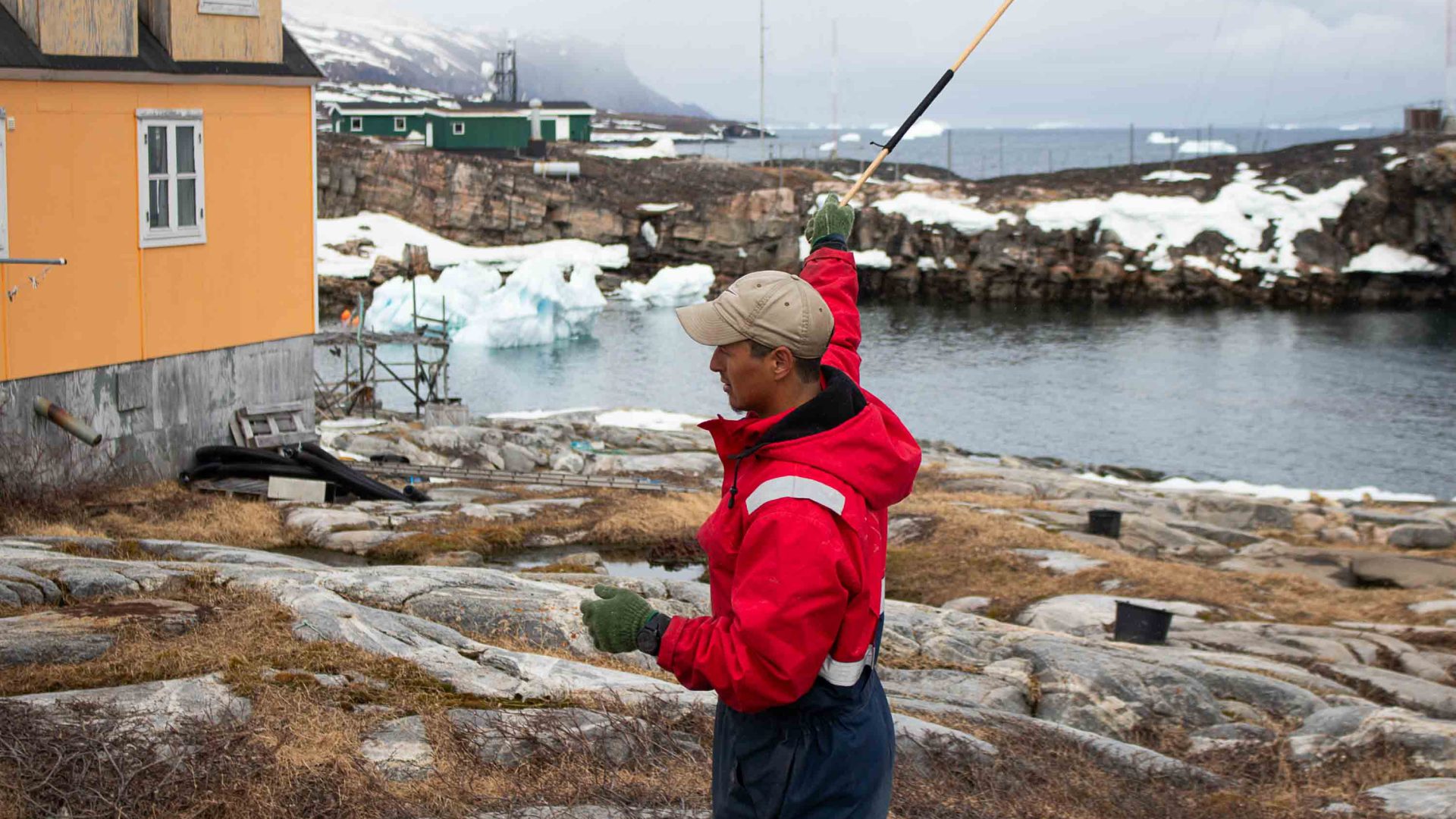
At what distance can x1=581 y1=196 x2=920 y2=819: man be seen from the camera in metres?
3.31

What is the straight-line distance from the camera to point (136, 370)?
1576cm

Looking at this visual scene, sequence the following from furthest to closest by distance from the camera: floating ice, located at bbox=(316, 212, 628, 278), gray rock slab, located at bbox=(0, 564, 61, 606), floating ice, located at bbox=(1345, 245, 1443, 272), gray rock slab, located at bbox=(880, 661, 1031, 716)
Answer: floating ice, located at bbox=(1345, 245, 1443, 272)
floating ice, located at bbox=(316, 212, 628, 278)
gray rock slab, located at bbox=(880, 661, 1031, 716)
gray rock slab, located at bbox=(0, 564, 61, 606)

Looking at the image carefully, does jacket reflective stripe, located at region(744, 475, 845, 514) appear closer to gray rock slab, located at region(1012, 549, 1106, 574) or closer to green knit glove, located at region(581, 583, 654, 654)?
green knit glove, located at region(581, 583, 654, 654)

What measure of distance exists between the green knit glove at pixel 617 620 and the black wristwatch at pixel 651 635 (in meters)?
0.01

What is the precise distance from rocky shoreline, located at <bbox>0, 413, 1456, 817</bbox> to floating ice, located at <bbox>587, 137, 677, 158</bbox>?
66683 mm

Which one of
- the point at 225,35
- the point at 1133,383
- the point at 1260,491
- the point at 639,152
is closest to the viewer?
the point at 225,35

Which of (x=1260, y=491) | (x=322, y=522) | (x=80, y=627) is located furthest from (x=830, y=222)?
(x=1260, y=491)

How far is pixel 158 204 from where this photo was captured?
1581 cm

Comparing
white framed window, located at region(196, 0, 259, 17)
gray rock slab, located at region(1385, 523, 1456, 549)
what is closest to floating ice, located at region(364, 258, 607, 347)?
white framed window, located at region(196, 0, 259, 17)

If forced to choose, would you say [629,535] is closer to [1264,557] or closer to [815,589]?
[1264,557]

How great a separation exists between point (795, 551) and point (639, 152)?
280 ft

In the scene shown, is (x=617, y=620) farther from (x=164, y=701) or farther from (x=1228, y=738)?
(x=1228, y=738)

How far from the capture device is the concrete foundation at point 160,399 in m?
14.6

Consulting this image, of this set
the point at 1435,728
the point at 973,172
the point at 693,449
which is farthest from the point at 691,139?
the point at 1435,728
